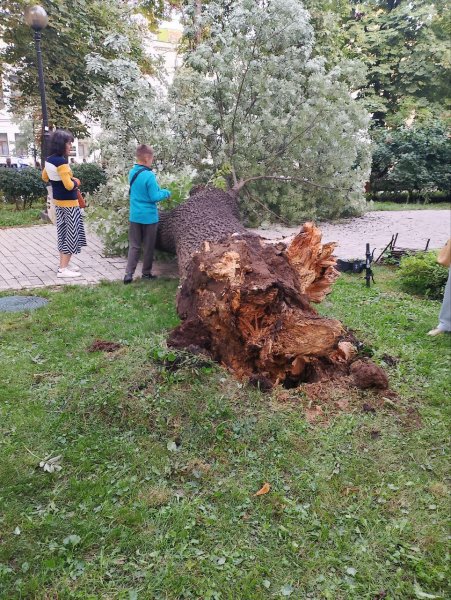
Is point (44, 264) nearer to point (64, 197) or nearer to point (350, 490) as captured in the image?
point (64, 197)

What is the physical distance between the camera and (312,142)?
9.18 meters

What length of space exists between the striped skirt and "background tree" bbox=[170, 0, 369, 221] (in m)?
3.04

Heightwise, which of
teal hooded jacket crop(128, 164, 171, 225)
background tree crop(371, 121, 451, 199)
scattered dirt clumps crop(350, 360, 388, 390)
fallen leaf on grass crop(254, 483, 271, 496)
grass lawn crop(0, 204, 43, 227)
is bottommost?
grass lawn crop(0, 204, 43, 227)

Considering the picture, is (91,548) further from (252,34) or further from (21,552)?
(252,34)

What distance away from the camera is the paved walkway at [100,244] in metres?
6.36

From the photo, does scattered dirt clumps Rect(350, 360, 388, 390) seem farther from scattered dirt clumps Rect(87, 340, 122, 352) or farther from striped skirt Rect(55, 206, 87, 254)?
striped skirt Rect(55, 206, 87, 254)

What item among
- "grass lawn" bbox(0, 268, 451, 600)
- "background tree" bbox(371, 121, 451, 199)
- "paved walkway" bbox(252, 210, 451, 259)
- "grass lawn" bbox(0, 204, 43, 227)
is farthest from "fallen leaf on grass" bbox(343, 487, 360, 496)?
"background tree" bbox(371, 121, 451, 199)

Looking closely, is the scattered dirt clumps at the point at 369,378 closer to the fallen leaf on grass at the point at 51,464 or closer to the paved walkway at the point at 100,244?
the paved walkway at the point at 100,244

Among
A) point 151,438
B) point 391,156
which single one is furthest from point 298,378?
point 391,156

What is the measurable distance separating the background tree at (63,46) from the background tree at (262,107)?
5395 mm

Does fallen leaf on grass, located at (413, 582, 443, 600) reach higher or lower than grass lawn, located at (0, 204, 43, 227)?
higher

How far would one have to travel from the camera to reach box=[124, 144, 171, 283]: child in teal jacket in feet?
18.9

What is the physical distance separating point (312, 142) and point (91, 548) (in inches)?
333

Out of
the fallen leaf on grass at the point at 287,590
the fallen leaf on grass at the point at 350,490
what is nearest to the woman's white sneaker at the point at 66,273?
the fallen leaf on grass at the point at 350,490
